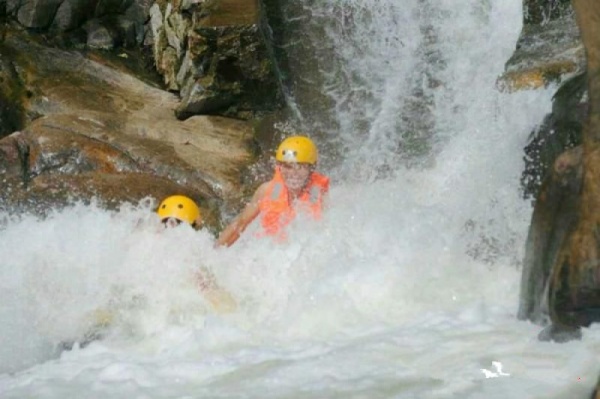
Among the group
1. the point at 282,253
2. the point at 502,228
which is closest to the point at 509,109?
the point at 502,228

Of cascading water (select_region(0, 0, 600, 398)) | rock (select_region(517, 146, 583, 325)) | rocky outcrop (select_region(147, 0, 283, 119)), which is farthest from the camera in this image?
rocky outcrop (select_region(147, 0, 283, 119))

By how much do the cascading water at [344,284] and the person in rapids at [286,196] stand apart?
0.12 metres

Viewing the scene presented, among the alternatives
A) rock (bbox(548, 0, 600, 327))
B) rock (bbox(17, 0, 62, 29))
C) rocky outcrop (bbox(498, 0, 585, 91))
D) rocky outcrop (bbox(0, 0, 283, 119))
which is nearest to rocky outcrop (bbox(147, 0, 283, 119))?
rocky outcrop (bbox(0, 0, 283, 119))

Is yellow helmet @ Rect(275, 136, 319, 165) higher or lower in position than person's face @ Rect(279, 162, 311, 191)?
higher

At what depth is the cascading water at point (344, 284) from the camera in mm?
4961

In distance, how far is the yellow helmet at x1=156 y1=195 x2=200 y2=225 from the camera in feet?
25.4

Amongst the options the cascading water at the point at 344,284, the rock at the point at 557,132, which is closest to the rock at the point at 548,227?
the cascading water at the point at 344,284

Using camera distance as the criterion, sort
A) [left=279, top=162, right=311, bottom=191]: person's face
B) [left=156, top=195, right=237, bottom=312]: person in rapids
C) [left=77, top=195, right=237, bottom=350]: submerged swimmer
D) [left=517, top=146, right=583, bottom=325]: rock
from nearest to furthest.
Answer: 1. [left=517, top=146, right=583, bottom=325]: rock
2. [left=77, top=195, right=237, bottom=350]: submerged swimmer
3. [left=156, top=195, right=237, bottom=312]: person in rapids
4. [left=279, top=162, right=311, bottom=191]: person's face

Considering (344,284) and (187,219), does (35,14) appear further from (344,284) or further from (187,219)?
(344,284)

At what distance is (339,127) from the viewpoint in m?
10.6

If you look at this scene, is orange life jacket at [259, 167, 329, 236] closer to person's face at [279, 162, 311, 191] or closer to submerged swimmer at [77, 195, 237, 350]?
person's face at [279, 162, 311, 191]

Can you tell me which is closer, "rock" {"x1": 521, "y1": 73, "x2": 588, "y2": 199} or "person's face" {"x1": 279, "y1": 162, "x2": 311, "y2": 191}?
"rock" {"x1": 521, "y1": 73, "x2": 588, "y2": 199}

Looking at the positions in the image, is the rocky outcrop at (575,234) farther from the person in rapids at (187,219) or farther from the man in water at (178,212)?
the man in water at (178,212)

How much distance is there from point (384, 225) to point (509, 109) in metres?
2.05
